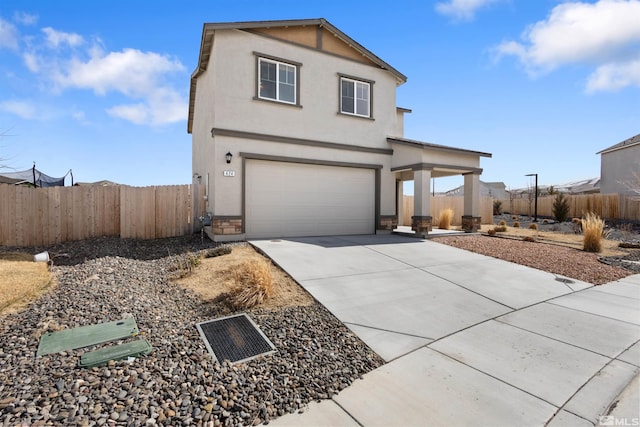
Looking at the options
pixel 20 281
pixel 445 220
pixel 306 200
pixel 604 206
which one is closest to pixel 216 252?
pixel 20 281

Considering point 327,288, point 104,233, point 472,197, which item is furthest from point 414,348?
point 472,197

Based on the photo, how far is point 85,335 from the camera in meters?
3.69

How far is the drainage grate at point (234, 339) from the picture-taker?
3.47 metres

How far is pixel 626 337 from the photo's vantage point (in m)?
4.24

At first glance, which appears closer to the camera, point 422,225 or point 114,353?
point 114,353

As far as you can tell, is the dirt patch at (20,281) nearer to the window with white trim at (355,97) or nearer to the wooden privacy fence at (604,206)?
the window with white trim at (355,97)

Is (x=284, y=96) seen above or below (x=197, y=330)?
above

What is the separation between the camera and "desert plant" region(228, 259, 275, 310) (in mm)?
4691

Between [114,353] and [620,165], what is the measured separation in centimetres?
3422

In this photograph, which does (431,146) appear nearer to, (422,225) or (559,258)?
(422,225)

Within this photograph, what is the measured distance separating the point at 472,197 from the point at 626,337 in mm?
9624

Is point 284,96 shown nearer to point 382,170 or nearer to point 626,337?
point 382,170

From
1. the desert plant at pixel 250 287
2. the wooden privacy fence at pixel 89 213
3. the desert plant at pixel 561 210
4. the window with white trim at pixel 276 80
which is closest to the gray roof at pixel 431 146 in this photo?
the window with white trim at pixel 276 80

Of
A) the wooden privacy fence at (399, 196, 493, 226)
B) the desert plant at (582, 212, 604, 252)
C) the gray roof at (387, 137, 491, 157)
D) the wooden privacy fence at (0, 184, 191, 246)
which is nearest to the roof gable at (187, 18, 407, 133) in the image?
the gray roof at (387, 137, 491, 157)
